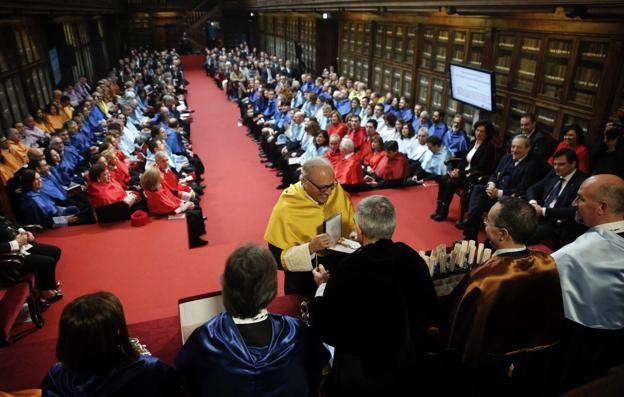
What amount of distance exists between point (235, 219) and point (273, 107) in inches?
272

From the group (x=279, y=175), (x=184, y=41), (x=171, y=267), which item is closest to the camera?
(x=171, y=267)

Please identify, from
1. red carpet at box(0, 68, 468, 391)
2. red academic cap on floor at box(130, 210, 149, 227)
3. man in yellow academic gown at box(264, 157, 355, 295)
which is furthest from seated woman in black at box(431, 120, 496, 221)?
red academic cap on floor at box(130, 210, 149, 227)

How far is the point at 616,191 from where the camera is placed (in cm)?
273

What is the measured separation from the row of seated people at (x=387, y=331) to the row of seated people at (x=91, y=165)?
4028 mm

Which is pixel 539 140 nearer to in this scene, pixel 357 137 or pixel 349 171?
pixel 349 171

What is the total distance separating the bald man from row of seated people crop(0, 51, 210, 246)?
464 centimetres

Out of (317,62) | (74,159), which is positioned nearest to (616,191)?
(74,159)

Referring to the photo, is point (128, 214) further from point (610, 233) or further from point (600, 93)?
point (600, 93)

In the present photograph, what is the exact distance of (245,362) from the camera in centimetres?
173

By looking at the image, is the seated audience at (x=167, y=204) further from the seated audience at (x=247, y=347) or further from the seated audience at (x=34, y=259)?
the seated audience at (x=247, y=347)

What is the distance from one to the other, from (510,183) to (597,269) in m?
2.97

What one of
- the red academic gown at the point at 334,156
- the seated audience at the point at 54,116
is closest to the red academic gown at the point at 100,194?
the red academic gown at the point at 334,156

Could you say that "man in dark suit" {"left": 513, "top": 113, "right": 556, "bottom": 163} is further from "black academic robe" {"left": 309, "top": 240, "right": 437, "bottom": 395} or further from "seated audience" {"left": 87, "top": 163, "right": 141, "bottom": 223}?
"seated audience" {"left": 87, "top": 163, "right": 141, "bottom": 223}

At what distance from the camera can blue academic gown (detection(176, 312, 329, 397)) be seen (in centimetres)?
173
